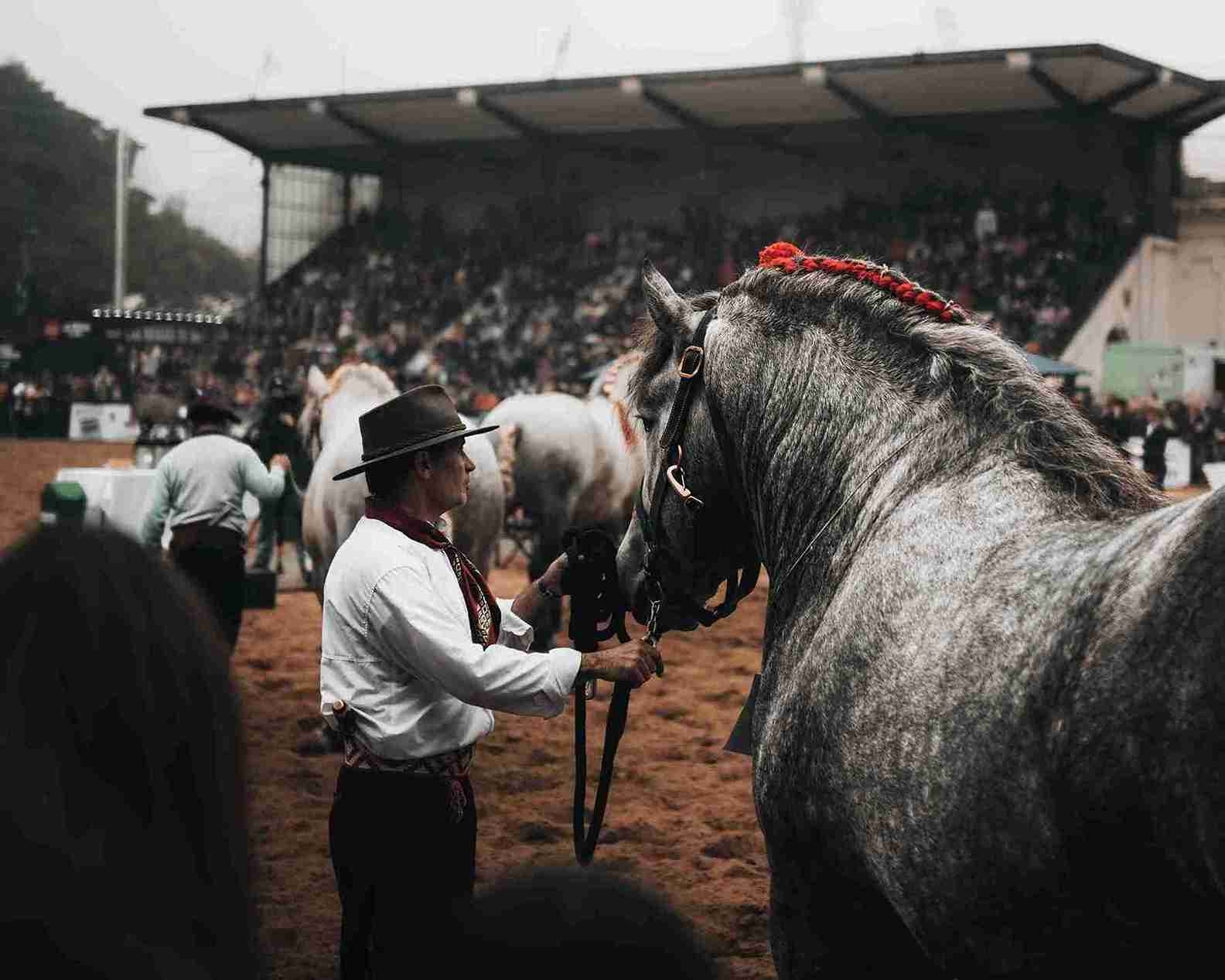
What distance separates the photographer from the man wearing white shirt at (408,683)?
262cm

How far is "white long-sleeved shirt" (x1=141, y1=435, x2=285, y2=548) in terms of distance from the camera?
632cm

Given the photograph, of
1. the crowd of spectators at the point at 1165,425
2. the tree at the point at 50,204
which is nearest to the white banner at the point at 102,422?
the tree at the point at 50,204

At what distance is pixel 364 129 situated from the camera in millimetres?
31859

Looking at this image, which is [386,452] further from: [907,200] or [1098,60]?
[907,200]

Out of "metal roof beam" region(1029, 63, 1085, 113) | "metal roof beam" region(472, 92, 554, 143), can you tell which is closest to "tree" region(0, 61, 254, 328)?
"metal roof beam" region(472, 92, 554, 143)

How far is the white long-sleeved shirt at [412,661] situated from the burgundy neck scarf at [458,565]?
0.08 ft

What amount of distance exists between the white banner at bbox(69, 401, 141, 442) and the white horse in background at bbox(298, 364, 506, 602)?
19662 mm

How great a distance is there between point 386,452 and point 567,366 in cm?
2318

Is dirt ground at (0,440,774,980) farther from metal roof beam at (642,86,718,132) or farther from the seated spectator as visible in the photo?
metal roof beam at (642,86,718,132)

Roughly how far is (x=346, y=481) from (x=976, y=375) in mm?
4750

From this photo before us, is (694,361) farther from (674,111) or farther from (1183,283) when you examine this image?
(1183,283)

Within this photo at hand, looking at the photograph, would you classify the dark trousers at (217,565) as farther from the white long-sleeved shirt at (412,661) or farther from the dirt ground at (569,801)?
the white long-sleeved shirt at (412,661)

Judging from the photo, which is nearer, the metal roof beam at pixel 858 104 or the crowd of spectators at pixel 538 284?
the crowd of spectators at pixel 538 284

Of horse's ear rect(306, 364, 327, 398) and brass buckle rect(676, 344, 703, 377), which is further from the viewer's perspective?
horse's ear rect(306, 364, 327, 398)
